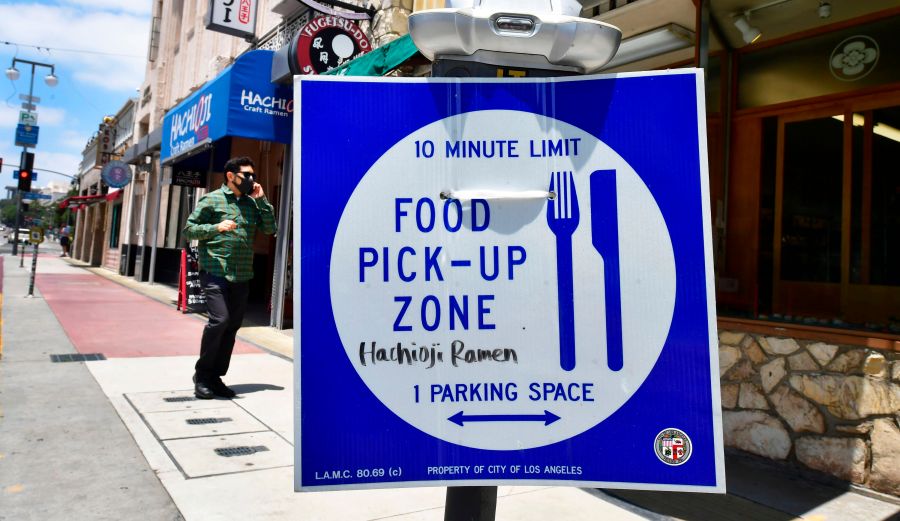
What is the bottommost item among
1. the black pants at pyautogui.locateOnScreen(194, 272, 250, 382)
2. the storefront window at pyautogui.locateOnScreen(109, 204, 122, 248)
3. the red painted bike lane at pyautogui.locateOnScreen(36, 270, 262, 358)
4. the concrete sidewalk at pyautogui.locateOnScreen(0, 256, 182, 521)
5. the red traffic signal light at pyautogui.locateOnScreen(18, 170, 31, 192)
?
the concrete sidewalk at pyautogui.locateOnScreen(0, 256, 182, 521)

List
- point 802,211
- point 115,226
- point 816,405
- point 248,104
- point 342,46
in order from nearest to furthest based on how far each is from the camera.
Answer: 1. point 816,405
2. point 802,211
3. point 342,46
4. point 248,104
5. point 115,226

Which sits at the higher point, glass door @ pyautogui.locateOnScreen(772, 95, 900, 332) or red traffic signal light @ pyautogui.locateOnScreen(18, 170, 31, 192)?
red traffic signal light @ pyautogui.locateOnScreen(18, 170, 31, 192)

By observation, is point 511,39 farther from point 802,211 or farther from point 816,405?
point 802,211

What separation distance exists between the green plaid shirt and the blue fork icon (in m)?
3.69

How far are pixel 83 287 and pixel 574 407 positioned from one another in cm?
1684

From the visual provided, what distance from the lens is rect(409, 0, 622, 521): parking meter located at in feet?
5.03

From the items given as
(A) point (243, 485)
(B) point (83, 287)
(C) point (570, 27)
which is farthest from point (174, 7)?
(C) point (570, 27)

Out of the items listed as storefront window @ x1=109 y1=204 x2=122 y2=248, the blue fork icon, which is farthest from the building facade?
storefront window @ x1=109 y1=204 x2=122 y2=248

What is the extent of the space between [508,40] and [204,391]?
14.3ft

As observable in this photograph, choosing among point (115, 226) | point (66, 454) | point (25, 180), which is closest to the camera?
point (66, 454)

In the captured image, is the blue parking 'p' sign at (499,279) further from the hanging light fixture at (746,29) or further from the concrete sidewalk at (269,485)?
the hanging light fixture at (746,29)

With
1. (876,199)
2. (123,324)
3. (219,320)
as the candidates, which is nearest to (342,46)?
(219,320)

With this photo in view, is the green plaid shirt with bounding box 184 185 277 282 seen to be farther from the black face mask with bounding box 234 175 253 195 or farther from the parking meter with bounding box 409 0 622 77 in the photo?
the parking meter with bounding box 409 0 622 77

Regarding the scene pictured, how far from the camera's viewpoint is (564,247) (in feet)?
5.02
